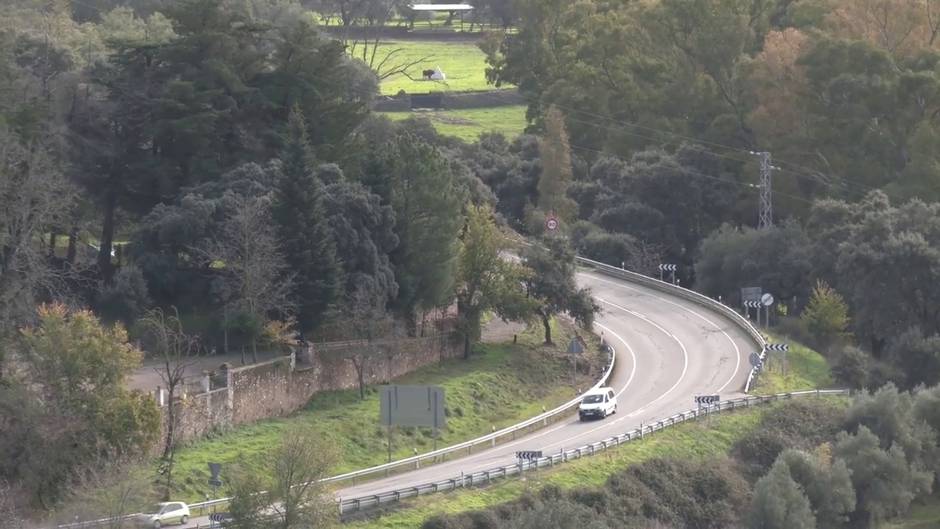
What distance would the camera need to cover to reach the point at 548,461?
57531 millimetres

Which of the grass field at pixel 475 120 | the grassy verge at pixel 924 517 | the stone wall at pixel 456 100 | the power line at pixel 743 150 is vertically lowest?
the grassy verge at pixel 924 517

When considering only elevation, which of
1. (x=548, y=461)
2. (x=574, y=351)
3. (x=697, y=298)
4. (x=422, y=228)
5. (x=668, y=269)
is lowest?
(x=668, y=269)

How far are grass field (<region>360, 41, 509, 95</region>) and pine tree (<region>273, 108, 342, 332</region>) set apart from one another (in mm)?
71074

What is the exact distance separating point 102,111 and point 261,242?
1284 centimetres

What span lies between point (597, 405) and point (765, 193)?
28.6m

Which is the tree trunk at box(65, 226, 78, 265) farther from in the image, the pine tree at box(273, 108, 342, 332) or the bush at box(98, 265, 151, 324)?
the pine tree at box(273, 108, 342, 332)

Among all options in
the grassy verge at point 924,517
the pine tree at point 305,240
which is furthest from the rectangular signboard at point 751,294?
the pine tree at point 305,240

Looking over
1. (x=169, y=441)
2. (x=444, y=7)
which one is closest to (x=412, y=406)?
(x=169, y=441)

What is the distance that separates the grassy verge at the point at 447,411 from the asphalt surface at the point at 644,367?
2.01 metres

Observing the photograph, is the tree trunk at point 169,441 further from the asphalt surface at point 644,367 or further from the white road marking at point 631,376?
the white road marking at point 631,376

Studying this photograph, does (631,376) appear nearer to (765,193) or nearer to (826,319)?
(826,319)

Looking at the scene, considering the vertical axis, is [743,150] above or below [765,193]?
→ above

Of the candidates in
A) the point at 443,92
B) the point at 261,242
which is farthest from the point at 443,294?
the point at 443,92

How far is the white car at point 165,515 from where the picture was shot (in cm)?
4644
